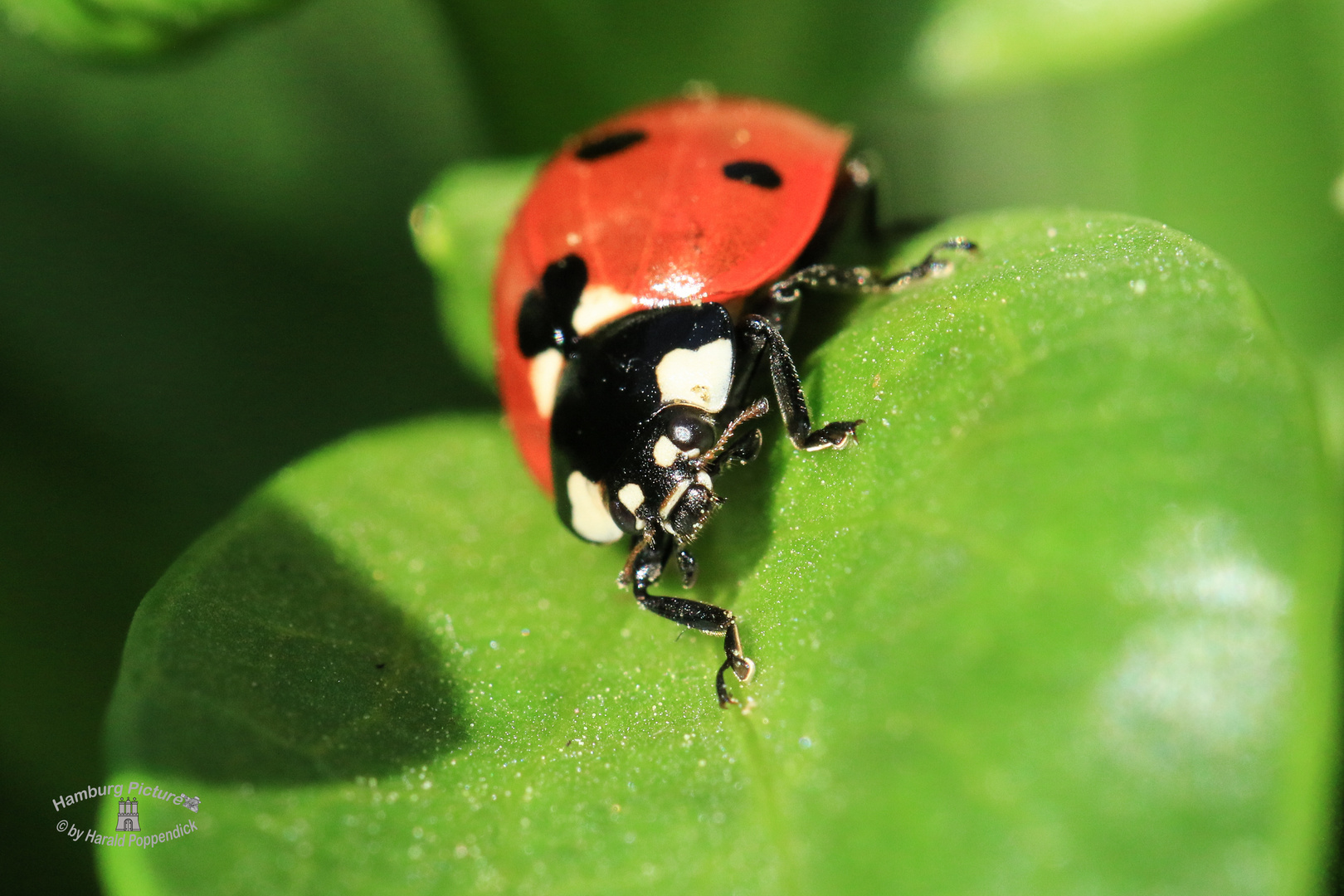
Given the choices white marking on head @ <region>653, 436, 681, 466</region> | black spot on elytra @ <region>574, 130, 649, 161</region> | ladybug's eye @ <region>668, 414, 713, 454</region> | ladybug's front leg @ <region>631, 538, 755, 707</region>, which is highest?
black spot on elytra @ <region>574, 130, 649, 161</region>

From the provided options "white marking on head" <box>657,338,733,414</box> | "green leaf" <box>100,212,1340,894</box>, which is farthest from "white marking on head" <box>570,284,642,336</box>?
"green leaf" <box>100,212,1340,894</box>

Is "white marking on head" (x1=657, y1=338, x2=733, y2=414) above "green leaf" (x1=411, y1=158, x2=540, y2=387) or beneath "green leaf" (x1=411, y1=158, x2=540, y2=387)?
beneath

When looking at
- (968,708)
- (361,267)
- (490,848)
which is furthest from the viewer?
(361,267)

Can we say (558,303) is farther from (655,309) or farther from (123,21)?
(123,21)

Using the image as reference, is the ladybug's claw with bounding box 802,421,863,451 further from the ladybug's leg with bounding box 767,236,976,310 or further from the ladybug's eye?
the ladybug's leg with bounding box 767,236,976,310

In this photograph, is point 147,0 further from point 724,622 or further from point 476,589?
point 724,622

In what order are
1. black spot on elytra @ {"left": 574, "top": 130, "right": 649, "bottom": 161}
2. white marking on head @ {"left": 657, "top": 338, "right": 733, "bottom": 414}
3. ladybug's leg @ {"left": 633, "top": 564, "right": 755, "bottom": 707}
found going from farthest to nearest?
1. black spot on elytra @ {"left": 574, "top": 130, "right": 649, "bottom": 161}
2. white marking on head @ {"left": 657, "top": 338, "right": 733, "bottom": 414}
3. ladybug's leg @ {"left": 633, "top": 564, "right": 755, "bottom": 707}

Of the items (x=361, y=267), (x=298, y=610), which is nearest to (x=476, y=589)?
(x=298, y=610)
